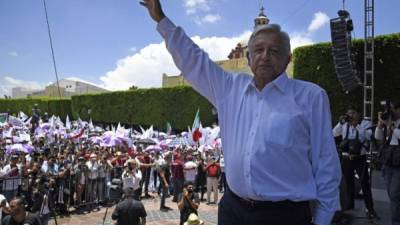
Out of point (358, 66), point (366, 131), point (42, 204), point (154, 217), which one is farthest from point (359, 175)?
point (358, 66)

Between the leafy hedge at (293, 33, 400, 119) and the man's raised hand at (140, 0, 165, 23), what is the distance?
15.0 metres

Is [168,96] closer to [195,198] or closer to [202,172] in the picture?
[202,172]

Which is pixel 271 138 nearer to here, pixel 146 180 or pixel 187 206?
pixel 187 206

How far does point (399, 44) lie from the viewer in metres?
15.9

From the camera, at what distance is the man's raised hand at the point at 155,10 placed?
2.04 metres

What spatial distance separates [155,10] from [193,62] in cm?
31

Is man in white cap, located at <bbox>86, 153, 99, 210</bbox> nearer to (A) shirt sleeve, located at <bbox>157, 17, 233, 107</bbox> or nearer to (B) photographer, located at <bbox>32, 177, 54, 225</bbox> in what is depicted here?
(B) photographer, located at <bbox>32, 177, 54, 225</bbox>

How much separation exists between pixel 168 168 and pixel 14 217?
9542 millimetres

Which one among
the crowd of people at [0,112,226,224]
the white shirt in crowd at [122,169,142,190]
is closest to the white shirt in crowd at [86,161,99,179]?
the crowd of people at [0,112,226,224]

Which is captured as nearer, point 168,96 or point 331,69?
point 331,69

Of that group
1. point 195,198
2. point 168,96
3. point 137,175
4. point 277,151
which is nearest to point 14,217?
point 195,198

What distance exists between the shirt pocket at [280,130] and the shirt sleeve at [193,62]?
0.33m

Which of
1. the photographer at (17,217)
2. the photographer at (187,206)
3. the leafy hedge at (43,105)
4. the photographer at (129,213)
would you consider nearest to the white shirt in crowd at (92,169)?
the photographer at (187,206)

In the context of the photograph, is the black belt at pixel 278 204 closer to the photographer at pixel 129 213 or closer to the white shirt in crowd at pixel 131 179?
the photographer at pixel 129 213
